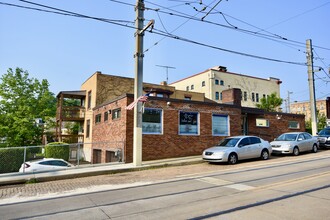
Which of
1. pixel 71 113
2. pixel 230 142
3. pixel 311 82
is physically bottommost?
pixel 230 142

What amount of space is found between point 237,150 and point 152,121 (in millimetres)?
5654

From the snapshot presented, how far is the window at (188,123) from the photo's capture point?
17.4 metres

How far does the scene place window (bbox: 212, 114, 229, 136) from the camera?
61.9 feet

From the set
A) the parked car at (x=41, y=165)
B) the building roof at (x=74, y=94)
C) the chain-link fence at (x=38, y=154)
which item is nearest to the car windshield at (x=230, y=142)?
the chain-link fence at (x=38, y=154)

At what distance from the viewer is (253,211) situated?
17.9ft

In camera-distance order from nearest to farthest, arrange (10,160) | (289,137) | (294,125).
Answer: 1. (10,160)
2. (289,137)
3. (294,125)

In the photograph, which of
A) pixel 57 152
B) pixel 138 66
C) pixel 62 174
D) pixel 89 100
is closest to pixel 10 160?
pixel 57 152

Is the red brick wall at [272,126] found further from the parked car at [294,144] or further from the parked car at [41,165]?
the parked car at [41,165]

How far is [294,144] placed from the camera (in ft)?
53.4

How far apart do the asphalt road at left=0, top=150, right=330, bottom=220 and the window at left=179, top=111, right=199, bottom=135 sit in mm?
8166

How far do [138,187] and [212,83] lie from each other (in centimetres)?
3634

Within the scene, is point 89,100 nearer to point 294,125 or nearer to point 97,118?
point 97,118

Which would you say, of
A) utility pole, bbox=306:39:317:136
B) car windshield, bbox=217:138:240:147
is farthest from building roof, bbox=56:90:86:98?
utility pole, bbox=306:39:317:136

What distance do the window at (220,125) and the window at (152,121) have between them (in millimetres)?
4670
